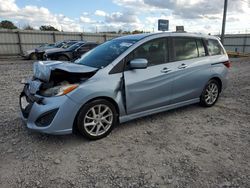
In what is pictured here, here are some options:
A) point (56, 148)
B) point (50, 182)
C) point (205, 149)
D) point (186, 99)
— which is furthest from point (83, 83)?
point (186, 99)

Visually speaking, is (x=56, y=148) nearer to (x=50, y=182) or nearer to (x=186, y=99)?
(x=50, y=182)

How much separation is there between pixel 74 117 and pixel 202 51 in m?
3.18

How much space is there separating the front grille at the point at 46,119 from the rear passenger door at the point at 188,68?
234cm

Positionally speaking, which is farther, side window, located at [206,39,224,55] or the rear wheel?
the rear wheel

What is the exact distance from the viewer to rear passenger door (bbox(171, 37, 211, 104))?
458cm

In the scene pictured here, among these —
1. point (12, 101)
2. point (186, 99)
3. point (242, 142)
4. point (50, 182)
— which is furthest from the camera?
point (12, 101)

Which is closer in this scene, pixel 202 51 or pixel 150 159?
pixel 150 159

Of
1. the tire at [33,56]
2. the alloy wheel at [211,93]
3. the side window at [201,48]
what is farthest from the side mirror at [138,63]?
the tire at [33,56]

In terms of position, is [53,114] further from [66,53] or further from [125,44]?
[66,53]

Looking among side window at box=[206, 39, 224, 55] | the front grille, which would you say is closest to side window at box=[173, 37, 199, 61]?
side window at box=[206, 39, 224, 55]

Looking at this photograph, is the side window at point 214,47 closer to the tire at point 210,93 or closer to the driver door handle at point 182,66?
the tire at point 210,93

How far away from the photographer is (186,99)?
16.1 feet

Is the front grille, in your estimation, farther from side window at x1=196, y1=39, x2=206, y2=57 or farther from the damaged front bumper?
side window at x1=196, y1=39, x2=206, y2=57

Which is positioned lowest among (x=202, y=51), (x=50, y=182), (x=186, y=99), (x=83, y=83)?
(x=50, y=182)
